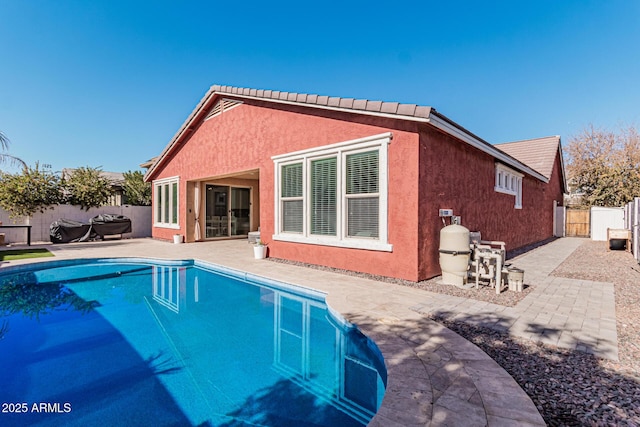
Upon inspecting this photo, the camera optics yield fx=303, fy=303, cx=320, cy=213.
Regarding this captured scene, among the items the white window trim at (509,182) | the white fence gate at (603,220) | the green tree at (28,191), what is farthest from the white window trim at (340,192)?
the white fence gate at (603,220)

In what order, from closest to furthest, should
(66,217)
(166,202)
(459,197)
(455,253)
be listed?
1. (455,253)
2. (459,197)
3. (66,217)
4. (166,202)

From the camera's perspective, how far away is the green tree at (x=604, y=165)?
2070 cm

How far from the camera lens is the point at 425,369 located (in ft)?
9.46

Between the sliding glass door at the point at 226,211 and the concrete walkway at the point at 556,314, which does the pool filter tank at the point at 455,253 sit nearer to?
the concrete walkway at the point at 556,314

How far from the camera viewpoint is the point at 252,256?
10195 mm

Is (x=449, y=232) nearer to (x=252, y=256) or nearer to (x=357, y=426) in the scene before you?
(x=357, y=426)

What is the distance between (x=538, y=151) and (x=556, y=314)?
58.5 feet

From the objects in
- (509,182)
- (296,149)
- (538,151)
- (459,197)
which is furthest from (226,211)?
(538,151)

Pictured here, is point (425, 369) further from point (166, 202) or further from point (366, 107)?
point (166, 202)

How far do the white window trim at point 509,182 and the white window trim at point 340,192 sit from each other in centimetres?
550

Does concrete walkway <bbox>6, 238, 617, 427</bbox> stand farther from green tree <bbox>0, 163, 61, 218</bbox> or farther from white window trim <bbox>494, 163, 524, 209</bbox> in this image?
green tree <bbox>0, 163, 61, 218</bbox>

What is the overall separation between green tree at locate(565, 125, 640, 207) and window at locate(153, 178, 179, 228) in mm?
27760

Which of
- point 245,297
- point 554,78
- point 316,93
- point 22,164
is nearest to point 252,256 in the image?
point 245,297

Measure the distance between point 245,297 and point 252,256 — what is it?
12.3ft
